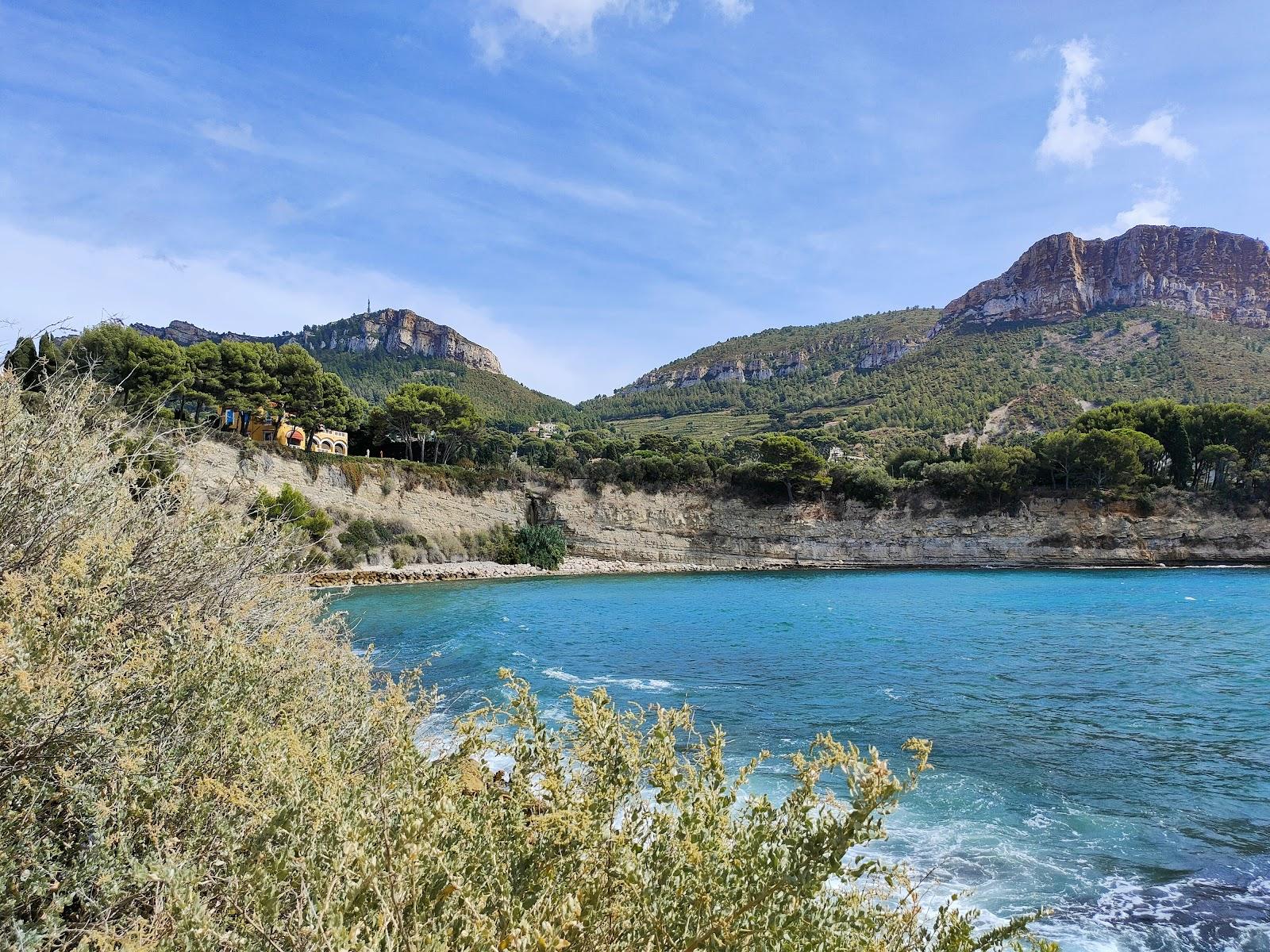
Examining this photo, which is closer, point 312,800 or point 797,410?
point 312,800

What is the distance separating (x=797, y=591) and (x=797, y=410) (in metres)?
67.5

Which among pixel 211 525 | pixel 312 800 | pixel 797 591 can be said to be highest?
pixel 211 525

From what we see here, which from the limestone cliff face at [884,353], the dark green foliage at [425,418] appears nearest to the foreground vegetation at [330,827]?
the dark green foliage at [425,418]

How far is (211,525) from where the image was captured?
16.8ft

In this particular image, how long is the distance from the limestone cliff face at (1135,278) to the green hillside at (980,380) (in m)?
6.84

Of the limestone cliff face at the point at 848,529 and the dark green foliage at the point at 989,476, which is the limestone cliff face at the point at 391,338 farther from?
the dark green foliage at the point at 989,476

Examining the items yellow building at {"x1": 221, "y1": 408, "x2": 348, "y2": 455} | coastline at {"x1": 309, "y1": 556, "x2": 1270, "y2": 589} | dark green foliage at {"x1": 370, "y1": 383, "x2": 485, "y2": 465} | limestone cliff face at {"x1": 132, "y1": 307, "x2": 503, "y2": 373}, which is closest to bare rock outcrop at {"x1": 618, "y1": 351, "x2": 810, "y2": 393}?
limestone cliff face at {"x1": 132, "y1": 307, "x2": 503, "y2": 373}

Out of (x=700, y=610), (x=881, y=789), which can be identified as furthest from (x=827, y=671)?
(x=881, y=789)

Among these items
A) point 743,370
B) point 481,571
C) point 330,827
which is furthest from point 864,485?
point 743,370

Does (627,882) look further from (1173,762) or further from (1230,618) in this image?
(1230,618)

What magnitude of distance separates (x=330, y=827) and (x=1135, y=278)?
139 m

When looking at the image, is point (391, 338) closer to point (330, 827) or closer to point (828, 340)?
point (828, 340)

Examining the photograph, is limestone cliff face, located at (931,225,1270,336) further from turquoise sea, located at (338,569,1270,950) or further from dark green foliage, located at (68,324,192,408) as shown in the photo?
dark green foliage, located at (68,324,192,408)

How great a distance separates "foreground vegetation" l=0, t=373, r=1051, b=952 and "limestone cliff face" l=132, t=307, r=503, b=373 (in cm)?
12679
